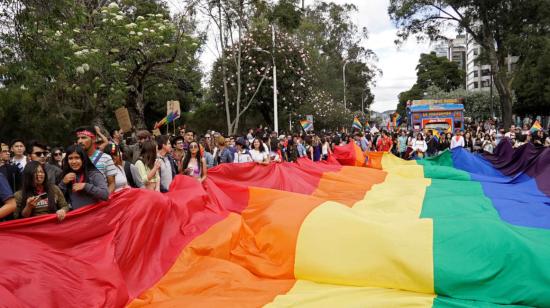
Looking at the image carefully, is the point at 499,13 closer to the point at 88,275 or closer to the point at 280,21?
the point at 280,21

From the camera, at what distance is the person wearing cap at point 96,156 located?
5895 millimetres

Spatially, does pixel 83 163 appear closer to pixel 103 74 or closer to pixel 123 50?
pixel 103 74

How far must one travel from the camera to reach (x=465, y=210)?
7902mm

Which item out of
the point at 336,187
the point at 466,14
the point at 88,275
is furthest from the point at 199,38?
the point at 466,14

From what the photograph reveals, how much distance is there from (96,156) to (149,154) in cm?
149

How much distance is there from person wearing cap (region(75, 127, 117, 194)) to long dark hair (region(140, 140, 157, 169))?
134 cm

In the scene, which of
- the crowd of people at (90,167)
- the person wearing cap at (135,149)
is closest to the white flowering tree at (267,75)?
the crowd of people at (90,167)

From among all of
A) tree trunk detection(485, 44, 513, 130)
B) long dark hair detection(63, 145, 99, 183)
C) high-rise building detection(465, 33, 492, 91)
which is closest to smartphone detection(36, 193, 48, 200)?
long dark hair detection(63, 145, 99, 183)

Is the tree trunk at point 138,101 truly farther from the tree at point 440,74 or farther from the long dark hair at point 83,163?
the tree at point 440,74

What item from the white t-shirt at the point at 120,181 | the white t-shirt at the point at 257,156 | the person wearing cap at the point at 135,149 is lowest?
the white t-shirt at the point at 257,156

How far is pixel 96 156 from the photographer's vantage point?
19.5 feet

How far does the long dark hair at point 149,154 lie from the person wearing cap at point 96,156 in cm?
134

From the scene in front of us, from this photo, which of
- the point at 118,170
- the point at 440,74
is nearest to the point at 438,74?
the point at 440,74

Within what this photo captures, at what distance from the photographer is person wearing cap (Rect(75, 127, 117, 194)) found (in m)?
5.89
